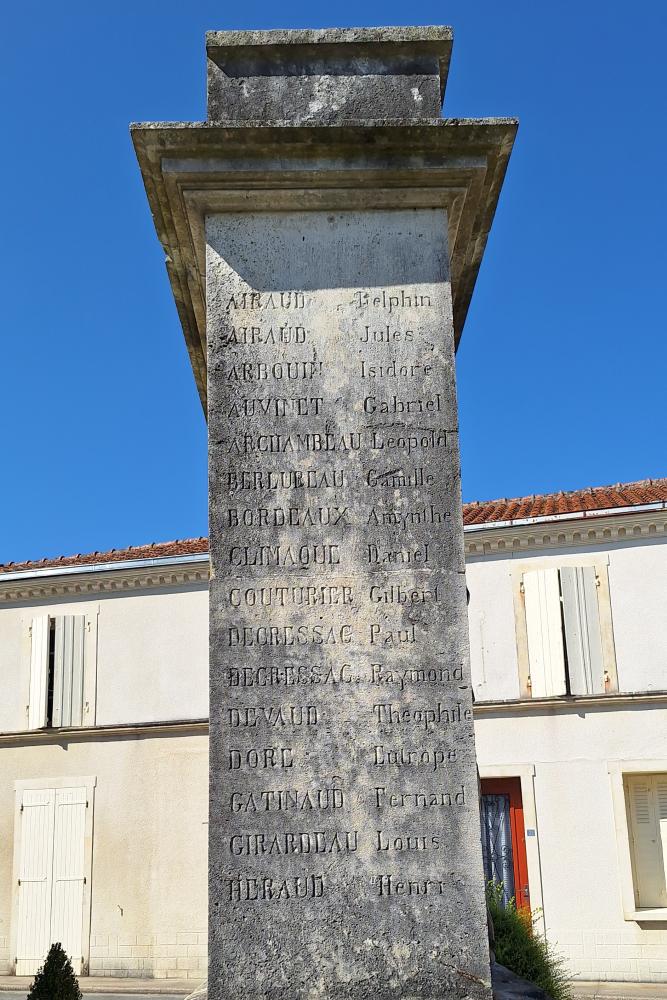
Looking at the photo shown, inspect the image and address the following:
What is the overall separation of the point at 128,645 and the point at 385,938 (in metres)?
15.4

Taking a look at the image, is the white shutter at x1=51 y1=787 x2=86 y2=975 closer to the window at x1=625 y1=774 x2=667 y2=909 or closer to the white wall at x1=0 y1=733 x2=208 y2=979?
the white wall at x1=0 y1=733 x2=208 y2=979

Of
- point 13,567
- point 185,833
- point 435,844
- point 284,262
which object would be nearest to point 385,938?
point 435,844

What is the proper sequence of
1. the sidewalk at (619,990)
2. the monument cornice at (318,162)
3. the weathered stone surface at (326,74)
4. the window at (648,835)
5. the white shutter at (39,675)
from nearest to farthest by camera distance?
the monument cornice at (318,162) < the weathered stone surface at (326,74) < the sidewalk at (619,990) < the window at (648,835) < the white shutter at (39,675)

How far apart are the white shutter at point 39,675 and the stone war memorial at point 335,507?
49.2 ft

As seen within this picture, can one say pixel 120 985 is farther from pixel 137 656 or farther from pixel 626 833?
pixel 626 833

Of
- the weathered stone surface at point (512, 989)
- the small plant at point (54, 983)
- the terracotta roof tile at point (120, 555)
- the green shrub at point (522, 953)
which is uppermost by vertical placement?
the terracotta roof tile at point (120, 555)

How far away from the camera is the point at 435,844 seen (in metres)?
3.96

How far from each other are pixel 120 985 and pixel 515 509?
9.96m

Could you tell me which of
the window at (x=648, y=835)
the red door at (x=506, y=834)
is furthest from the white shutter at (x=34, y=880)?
the window at (x=648, y=835)

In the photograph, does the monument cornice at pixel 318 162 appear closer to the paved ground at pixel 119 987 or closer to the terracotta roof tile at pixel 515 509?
the terracotta roof tile at pixel 515 509

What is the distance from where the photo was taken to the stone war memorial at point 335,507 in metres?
3.90

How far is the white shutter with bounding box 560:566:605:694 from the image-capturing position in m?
16.5

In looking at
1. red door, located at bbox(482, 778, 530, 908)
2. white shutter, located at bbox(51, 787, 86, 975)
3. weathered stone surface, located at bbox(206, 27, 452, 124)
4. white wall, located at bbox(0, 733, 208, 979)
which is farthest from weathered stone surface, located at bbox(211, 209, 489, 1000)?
white shutter, located at bbox(51, 787, 86, 975)

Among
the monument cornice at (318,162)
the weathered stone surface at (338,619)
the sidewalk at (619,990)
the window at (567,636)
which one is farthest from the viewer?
the window at (567,636)
